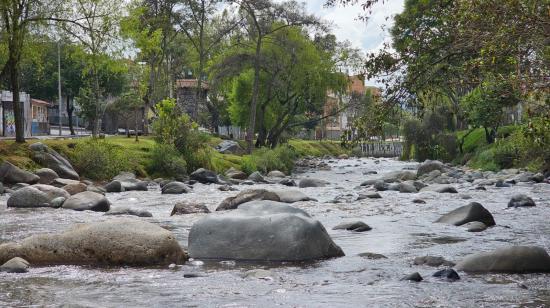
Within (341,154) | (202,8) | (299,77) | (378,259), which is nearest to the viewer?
(378,259)

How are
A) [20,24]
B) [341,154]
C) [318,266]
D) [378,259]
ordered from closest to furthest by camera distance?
[318,266]
[378,259]
[20,24]
[341,154]

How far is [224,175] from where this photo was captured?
32906 millimetres

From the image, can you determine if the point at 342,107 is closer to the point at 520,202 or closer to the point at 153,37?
the point at 153,37

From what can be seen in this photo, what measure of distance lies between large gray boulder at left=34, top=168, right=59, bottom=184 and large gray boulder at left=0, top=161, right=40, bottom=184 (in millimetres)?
232

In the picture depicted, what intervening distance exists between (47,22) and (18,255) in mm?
21320

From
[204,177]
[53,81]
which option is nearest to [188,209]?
[204,177]

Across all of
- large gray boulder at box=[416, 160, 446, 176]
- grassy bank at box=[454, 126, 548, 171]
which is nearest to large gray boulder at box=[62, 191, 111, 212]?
grassy bank at box=[454, 126, 548, 171]

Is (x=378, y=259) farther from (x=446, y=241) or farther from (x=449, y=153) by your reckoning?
(x=449, y=153)

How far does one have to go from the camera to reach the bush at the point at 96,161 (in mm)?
27641

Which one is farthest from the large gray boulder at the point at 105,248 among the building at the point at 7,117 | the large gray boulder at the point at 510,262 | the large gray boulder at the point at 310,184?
the building at the point at 7,117

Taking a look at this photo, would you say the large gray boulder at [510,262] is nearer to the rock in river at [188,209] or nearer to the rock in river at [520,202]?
the rock in river at [188,209]

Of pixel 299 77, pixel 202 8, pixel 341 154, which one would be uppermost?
pixel 202 8

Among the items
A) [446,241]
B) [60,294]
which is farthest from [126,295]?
[446,241]

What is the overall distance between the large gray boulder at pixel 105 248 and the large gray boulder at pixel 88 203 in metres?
6.44
